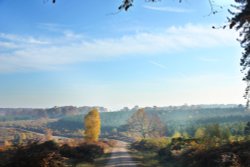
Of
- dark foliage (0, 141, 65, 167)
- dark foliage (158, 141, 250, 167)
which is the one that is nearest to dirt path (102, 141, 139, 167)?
dark foliage (158, 141, 250, 167)

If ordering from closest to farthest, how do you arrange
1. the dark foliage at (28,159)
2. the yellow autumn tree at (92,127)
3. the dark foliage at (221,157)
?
the dark foliage at (28,159)
the dark foliage at (221,157)
the yellow autumn tree at (92,127)

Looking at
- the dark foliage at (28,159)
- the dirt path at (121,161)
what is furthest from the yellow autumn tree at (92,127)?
the dark foliage at (28,159)

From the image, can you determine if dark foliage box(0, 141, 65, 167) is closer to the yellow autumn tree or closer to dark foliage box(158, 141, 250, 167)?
dark foliage box(158, 141, 250, 167)

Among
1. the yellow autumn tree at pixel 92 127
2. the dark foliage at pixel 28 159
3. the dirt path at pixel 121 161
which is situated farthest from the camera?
the yellow autumn tree at pixel 92 127

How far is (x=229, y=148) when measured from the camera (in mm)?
27609

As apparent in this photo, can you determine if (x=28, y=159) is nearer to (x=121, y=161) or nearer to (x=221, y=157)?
(x=221, y=157)

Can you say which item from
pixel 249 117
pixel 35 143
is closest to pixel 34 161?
pixel 35 143

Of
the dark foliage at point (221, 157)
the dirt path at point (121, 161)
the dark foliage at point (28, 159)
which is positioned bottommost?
the dirt path at point (121, 161)

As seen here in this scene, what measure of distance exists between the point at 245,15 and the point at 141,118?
358 feet

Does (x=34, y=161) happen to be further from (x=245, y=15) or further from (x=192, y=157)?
(x=192, y=157)

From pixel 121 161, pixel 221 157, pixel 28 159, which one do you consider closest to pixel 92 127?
pixel 121 161

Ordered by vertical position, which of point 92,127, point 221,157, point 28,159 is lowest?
point 221,157

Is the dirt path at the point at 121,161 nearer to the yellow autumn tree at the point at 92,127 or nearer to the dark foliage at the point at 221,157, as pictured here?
the dark foliage at the point at 221,157

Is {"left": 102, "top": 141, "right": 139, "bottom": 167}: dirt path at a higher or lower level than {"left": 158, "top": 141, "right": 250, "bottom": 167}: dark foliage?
lower
